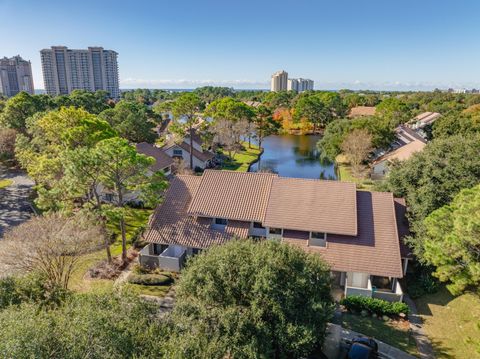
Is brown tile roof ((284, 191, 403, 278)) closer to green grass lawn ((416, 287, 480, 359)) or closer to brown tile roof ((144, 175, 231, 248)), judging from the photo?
green grass lawn ((416, 287, 480, 359))

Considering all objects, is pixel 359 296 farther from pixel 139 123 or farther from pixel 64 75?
pixel 64 75

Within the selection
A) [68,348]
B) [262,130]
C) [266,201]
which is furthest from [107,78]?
[68,348]

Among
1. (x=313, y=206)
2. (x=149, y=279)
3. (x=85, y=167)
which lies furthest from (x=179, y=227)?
(x=313, y=206)

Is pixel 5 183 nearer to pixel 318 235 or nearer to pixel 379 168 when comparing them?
pixel 318 235

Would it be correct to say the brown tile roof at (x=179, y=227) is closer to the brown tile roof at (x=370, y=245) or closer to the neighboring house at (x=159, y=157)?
the brown tile roof at (x=370, y=245)

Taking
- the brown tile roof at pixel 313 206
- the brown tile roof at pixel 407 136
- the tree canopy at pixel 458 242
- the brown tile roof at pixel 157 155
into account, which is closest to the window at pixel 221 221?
the brown tile roof at pixel 313 206

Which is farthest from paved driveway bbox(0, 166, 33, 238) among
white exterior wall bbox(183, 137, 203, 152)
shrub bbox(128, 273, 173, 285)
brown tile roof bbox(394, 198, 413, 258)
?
brown tile roof bbox(394, 198, 413, 258)
